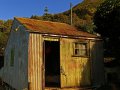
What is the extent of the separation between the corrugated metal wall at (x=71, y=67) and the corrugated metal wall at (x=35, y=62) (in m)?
1.52

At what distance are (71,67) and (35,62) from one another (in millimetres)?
2646

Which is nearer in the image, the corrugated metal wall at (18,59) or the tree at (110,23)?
the corrugated metal wall at (18,59)

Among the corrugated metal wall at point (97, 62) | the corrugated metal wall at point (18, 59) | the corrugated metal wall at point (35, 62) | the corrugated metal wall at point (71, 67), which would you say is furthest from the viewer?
the corrugated metal wall at point (97, 62)

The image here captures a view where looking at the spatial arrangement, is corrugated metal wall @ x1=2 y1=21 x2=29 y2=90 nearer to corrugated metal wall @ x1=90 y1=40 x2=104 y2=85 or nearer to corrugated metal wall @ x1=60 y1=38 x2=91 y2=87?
corrugated metal wall @ x1=60 y1=38 x2=91 y2=87

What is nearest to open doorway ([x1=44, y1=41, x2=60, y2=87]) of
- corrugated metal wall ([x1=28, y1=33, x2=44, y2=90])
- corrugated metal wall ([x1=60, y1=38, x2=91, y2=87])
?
corrugated metal wall ([x1=60, y1=38, x2=91, y2=87])

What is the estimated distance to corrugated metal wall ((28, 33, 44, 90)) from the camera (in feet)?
56.0

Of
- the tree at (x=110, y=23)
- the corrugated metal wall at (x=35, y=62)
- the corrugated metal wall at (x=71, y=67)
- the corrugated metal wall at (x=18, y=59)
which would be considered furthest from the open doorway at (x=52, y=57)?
the corrugated metal wall at (x=35, y=62)

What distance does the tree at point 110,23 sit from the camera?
74.4 ft

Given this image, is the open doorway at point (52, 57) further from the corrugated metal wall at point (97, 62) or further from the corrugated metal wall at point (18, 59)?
the corrugated metal wall at point (97, 62)

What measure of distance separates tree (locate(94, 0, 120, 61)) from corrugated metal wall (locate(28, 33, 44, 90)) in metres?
7.45

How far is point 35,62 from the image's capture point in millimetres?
17328

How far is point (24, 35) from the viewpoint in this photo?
59.7 feet

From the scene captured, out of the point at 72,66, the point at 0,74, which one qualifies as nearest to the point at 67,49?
the point at 72,66

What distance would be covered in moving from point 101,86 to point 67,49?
3.65 metres
